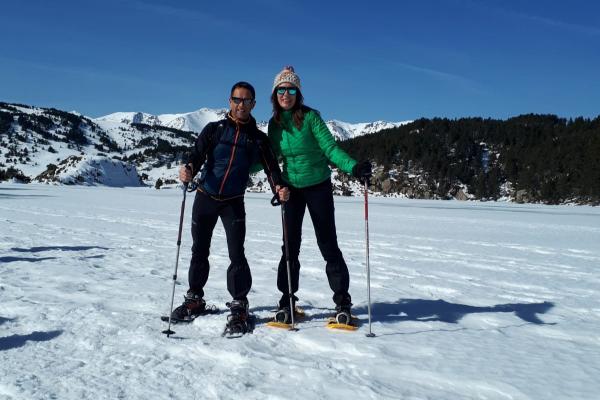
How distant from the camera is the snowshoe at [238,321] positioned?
12.5 feet

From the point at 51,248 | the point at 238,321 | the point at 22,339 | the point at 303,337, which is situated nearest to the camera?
the point at 22,339

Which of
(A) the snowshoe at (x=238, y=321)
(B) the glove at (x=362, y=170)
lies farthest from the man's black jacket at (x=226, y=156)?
(A) the snowshoe at (x=238, y=321)

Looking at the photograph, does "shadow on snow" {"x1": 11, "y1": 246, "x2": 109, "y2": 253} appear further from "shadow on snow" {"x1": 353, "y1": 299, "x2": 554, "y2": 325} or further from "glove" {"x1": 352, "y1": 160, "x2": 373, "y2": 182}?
"glove" {"x1": 352, "y1": 160, "x2": 373, "y2": 182}

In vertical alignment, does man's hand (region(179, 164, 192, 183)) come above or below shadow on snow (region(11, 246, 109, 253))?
above

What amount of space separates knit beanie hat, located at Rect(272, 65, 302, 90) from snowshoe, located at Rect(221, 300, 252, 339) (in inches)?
82.0

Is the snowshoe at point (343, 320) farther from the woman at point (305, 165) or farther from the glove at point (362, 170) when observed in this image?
the glove at point (362, 170)

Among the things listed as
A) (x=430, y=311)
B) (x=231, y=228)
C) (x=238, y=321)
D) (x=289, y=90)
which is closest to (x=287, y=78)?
(x=289, y=90)

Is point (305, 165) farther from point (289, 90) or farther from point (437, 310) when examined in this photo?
point (437, 310)

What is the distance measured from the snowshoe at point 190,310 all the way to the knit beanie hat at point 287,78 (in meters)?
2.21

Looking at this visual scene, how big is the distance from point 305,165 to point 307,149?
0.50 ft

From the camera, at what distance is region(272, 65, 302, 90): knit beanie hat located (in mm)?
4125

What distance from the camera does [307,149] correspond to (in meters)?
4.16

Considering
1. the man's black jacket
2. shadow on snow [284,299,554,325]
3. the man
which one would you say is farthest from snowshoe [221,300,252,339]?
the man's black jacket

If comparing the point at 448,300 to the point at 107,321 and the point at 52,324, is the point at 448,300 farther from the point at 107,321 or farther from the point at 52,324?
the point at 52,324
